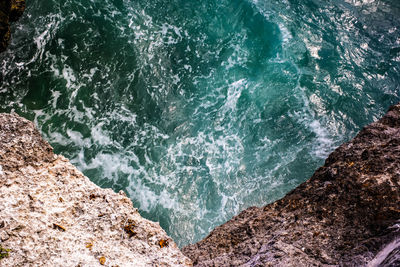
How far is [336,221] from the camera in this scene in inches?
175

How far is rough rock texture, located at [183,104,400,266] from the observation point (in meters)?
3.85

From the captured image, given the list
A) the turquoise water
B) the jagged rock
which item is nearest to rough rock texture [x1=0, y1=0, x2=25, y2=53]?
the jagged rock

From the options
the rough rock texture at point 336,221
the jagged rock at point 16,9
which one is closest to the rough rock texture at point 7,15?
the jagged rock at point 16,9

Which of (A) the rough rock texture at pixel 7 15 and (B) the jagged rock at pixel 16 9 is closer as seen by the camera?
(A) the rough rock texture at pixel 7 15

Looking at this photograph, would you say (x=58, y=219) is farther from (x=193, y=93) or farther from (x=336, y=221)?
(x=193, y=93)

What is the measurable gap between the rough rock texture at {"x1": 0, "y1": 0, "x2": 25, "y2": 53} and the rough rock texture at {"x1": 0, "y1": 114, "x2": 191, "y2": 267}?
24.4ft

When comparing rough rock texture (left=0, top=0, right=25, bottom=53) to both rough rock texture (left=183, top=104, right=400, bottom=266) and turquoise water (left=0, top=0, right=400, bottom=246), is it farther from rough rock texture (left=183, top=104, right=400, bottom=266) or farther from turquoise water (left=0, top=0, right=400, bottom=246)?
rough rock texture (left=183, top=104, right=400, bottom=266)

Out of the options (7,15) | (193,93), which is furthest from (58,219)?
(193,93)

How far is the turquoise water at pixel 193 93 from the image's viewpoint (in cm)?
1138

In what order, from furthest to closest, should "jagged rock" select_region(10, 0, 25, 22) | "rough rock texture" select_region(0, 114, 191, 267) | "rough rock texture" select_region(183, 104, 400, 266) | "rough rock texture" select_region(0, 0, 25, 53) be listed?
"jagged rock" select_region(10, 0, 25, 22), "rough rock texture" select_region(0, 0, 25, 53), "rough rock texture" select_region(0, 114, 191, 267), "rough rock texture" select_region(183, 104, 400, 266)

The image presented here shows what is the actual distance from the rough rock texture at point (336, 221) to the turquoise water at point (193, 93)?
6140mm

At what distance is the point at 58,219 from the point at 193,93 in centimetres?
1060

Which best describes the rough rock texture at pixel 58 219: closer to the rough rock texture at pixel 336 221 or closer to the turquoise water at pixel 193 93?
the rough rock texture at pixel 336 221

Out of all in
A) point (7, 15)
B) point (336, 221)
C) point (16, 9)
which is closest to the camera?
point (336, 221)
